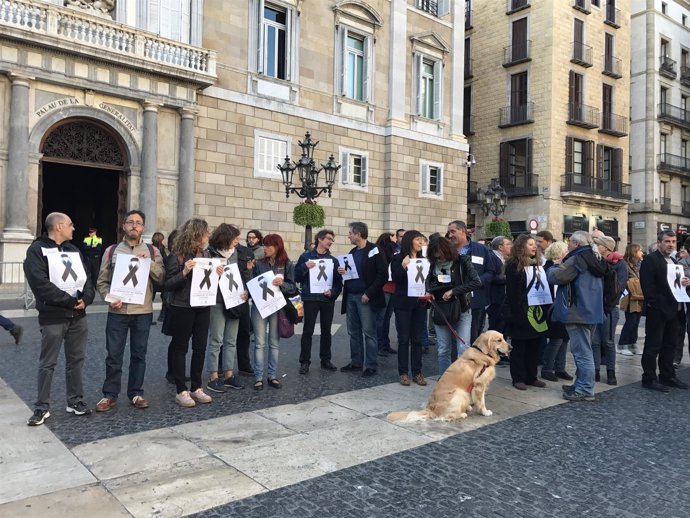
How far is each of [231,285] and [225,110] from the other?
1377 centimetres

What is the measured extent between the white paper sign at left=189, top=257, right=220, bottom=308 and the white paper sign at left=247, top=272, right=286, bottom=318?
639 millimetres

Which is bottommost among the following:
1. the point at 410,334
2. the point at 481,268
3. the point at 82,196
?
the point at 410,334

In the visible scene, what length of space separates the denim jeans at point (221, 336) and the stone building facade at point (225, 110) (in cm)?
1100

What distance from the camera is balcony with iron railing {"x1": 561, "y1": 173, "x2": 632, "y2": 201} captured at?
105 feet

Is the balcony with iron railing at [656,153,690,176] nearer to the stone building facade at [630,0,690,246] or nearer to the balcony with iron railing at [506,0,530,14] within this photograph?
the stone building facade at [630,0,690,246]

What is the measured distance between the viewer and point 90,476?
385cm

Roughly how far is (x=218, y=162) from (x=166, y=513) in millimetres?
16150

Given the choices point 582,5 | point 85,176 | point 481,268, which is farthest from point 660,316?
point 582,5

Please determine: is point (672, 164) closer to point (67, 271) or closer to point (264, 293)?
point (264, 293)

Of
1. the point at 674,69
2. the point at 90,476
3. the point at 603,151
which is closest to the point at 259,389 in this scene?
the point at 90,476

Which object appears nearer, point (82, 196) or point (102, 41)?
point (102, 41)

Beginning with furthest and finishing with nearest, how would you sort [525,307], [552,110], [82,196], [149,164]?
[552,110] → [82,196] → [149,164] → [525,307]

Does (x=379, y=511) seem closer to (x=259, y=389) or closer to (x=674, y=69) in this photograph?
(x=259, y=389)

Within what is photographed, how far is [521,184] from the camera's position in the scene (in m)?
33.1
